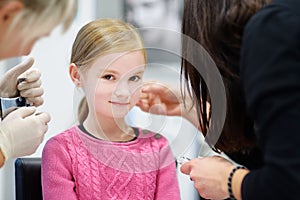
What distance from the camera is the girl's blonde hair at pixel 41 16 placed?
2.23ft

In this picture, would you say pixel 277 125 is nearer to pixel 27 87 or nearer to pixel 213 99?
pixel 213 99

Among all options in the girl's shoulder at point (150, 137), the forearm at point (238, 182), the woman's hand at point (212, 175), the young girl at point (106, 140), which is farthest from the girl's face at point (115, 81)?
the forearm at point (238, 182)

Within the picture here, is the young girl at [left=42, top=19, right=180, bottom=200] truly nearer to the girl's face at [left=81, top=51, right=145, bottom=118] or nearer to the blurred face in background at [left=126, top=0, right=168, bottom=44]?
the girl's face at [left=81, top=51, right=145, bottom=118]

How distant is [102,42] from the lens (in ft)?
3.69

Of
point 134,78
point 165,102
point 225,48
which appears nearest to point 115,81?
point 134,78

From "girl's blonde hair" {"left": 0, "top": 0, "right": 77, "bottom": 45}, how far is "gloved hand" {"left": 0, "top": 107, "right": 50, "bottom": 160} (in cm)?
26

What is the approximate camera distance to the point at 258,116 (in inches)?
27.1

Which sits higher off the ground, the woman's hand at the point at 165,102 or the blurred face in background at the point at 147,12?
the blurred face in background at the point at 147,12

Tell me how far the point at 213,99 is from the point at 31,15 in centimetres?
38

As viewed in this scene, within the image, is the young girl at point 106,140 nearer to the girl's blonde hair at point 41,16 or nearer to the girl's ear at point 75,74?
the girl's ear at point 75,74

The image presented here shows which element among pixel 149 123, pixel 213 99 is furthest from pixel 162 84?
pixel 213 99

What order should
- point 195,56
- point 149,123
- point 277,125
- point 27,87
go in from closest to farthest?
1. point 277,125
2. point 195,56
3. point 27,87
4. point 149,123

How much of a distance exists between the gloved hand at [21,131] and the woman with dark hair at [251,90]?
299 mm

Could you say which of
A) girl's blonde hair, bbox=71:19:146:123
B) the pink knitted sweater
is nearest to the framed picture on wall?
girl's blonde hair, bbox=71:19:146:123
